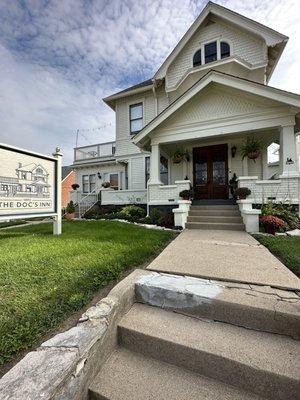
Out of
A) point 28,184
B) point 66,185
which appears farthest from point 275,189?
point 66,185

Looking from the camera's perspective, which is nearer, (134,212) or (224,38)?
(134,212)

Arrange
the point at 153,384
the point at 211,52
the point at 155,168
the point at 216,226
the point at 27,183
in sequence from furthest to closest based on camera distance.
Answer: the point at 211,52 < the point at 155,168 < the point at 216,226 < the point at 27,183 < the point at 153,384

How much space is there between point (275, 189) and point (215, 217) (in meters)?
2.32

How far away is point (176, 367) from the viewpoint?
5.41 feet

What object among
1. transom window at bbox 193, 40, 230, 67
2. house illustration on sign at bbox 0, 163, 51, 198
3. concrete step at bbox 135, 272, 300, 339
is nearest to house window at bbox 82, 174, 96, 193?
transom window at bbox 193, 40, 230, 67

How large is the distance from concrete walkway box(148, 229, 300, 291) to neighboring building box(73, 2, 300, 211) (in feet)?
13.1

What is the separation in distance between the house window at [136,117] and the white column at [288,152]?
8.03m

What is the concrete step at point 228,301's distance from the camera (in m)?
1.79

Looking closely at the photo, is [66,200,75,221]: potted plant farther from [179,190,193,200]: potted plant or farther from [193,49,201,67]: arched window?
[193,49,201,67]: arched window

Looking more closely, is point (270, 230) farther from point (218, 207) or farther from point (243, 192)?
point (218, 207)

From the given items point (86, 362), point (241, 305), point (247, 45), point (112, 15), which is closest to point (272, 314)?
point (241, 305)

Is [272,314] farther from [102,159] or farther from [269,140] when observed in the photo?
[102,159]


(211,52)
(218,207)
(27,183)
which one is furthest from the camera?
(211,52)

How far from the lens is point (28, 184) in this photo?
16.1 ft
